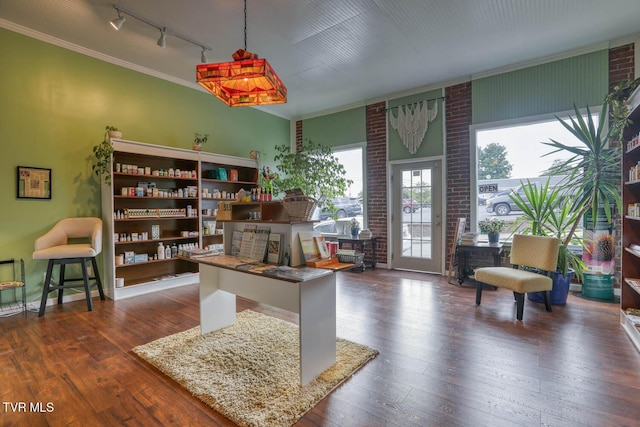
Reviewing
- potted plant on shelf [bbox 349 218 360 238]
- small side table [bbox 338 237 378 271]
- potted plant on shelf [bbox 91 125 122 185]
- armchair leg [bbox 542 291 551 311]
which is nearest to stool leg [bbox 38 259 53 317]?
potted plant on shelf [bbox 91 125 122 185]

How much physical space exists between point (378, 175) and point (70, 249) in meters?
4.83

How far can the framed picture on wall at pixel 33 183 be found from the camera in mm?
3582

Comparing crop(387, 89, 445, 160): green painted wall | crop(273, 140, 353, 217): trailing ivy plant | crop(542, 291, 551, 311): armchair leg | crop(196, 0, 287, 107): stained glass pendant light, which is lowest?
crop(542, 291, 551, 311): armchair leg

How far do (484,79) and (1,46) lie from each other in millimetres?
6330

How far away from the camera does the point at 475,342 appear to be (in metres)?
2.69

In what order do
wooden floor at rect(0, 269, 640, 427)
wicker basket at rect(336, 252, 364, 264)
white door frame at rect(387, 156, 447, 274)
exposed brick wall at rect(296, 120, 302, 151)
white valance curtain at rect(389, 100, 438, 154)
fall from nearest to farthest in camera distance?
wooden floor at rect(0, 269, 640, 427) < wicker basket at rect(336, 252, 364, 264) < white door frame at rect(387, 156, 447, 274) < white valance curtain at rect(389, 100, 438, 154) < exposed brick wall at rect(296, 120, 302, 151)

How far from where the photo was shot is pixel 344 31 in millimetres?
3680

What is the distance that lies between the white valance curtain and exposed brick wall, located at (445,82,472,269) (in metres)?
0.31

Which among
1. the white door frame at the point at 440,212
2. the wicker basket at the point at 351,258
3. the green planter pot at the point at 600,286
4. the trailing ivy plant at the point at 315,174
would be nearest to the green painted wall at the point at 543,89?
the white door frame at the point at 440,212

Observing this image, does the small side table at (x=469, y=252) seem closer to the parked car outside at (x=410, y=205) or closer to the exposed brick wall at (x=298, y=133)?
the parked car outside at (x=410, y=205)

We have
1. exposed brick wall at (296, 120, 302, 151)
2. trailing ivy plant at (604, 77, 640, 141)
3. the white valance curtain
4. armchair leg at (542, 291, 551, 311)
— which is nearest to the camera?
trailing ivy plant at (604, 77, 640, 141)

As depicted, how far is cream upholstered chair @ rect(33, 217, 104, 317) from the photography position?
3.47 m

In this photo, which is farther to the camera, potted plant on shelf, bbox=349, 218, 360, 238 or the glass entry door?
potted plant on shelf, bbox=349, 218, 360, 238

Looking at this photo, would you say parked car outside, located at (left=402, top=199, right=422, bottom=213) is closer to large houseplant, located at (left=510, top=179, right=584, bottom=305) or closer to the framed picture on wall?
large houseplant, located at (left=510, top=179, right=584, bottom=305)
